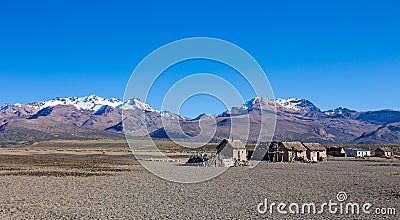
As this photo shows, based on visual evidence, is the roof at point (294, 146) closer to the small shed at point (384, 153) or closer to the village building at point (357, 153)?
the village building at point (357, 153)

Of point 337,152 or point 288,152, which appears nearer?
point 288,152

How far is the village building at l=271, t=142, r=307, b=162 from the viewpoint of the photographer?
2682 inches

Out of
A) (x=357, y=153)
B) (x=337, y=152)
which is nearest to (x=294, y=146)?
(x=337, y=152)

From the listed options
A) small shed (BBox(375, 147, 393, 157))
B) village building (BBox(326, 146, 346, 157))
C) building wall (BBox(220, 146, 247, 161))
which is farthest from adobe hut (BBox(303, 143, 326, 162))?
small shed (BBox(375, 147, 393, 157))

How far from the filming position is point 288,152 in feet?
223

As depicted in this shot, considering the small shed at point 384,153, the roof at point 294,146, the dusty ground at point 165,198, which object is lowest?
the dusty ground at point 165,198

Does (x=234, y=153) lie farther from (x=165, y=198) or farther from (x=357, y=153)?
(x=357, y=153)

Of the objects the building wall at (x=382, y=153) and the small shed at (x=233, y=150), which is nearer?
the small shed at (x=233, y=150)

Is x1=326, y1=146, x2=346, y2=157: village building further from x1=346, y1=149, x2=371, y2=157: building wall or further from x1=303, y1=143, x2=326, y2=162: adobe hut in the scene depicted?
x1=303, y1=143, x2=326, y2=162: adobe hut

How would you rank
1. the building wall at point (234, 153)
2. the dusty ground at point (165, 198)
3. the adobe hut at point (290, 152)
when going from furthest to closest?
the adobe hut at point (290, 152) → the building wall at point (234, 153) → the dusty ground at point (165, 198)

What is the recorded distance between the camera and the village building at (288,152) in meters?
68.1

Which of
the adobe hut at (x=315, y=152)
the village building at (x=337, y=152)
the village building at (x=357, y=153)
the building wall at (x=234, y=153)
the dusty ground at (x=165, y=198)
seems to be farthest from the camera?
the village building at (x=357, y=153)

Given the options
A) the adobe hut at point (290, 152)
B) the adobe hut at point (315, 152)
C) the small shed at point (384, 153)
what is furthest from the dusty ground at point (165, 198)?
the small shed at point (384, 153)

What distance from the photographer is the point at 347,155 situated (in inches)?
4006
